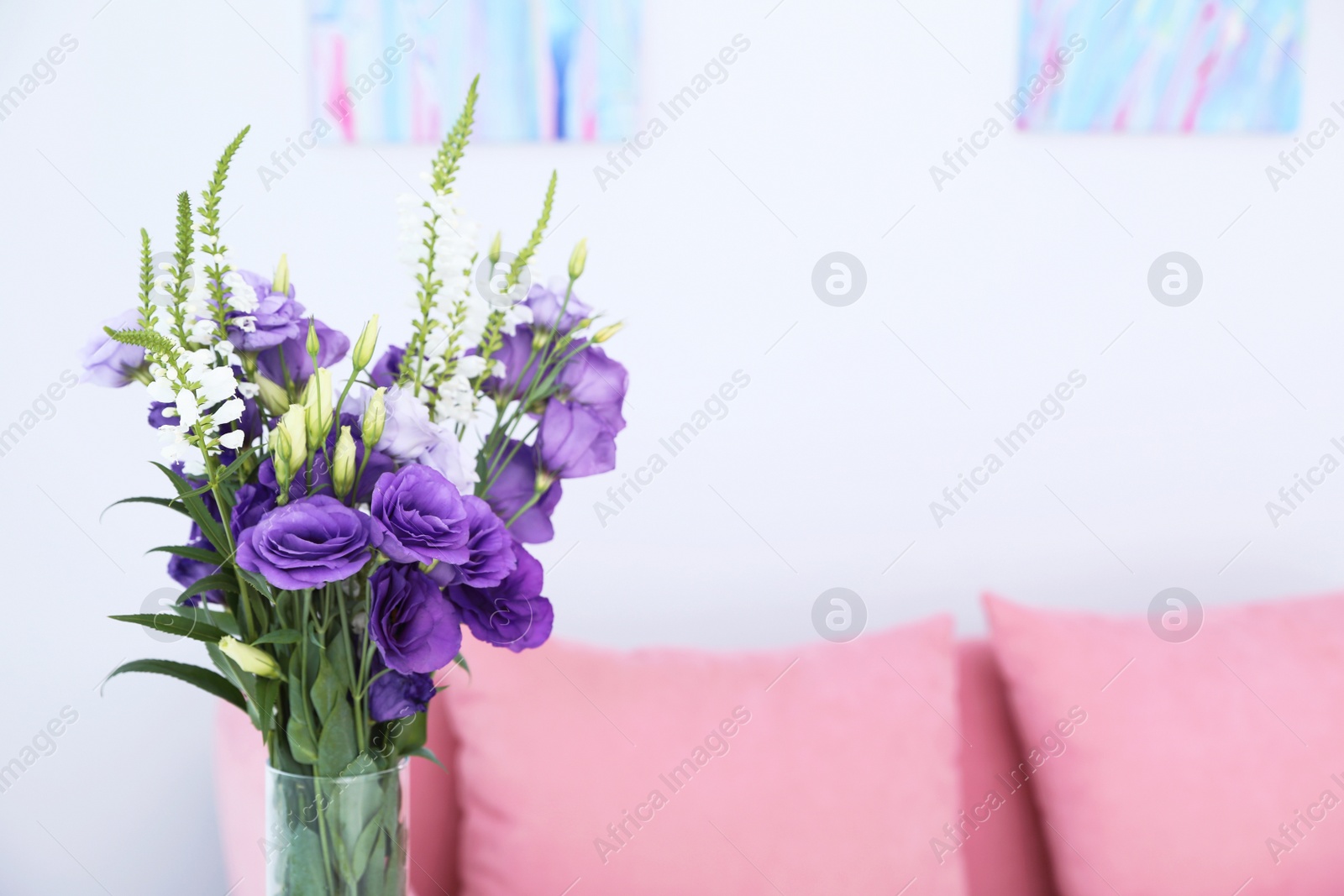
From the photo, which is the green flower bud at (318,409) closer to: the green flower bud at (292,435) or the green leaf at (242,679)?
the green flower bud at (292,435)

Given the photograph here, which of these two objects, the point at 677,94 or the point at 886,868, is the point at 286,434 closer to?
the point at 886,868

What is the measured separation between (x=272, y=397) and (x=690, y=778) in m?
0.69

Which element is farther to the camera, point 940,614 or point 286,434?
point 940,614

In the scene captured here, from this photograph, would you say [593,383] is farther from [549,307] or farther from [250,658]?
[250,658]

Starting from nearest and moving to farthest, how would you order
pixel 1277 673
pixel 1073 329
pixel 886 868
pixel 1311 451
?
pixel 886 868
pixel 1277 673
pixel 1073 329
pixel 1311 451

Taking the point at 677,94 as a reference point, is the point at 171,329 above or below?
below

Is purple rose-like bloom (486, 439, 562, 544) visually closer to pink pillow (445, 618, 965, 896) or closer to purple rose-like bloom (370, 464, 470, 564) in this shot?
purple rose-like bloom (370, 464, 470, 564)

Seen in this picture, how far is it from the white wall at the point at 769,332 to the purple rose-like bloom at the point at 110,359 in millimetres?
798

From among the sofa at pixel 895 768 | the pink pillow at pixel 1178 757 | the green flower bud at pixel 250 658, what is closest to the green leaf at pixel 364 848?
the green flower bud at pixel 250 658

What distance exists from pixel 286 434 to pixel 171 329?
104mm

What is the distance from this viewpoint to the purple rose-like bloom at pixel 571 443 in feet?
2.06

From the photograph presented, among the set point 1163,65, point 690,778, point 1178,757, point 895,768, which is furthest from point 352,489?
point 1163,65

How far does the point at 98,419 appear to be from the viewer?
4.36 feet

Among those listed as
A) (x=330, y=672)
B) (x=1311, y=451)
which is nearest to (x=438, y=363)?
(x=330, y=672)
